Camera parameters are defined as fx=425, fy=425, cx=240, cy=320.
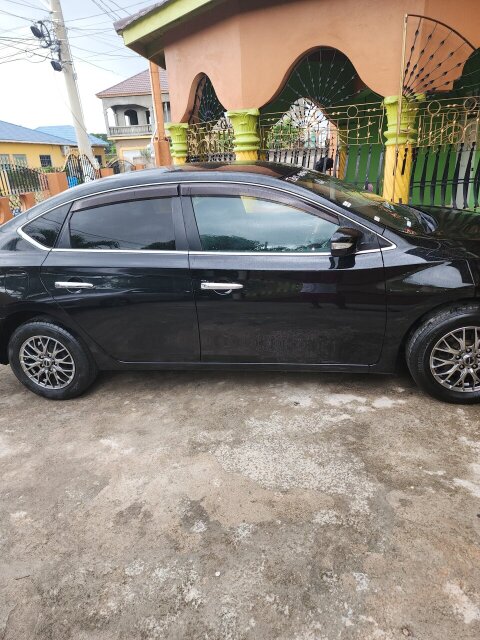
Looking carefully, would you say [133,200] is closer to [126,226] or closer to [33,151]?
[126,226]

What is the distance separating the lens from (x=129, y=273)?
2932 mm

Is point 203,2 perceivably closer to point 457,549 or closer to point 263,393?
point 263,393

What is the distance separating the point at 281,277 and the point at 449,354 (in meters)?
1.20

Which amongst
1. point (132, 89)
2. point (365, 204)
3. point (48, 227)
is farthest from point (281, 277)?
point (132, 89)

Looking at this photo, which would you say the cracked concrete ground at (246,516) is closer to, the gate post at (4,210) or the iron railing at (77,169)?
the gate post at (4,210)

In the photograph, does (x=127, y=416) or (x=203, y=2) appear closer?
(x=127, y=416)

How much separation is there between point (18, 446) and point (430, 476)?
2576 millimetres

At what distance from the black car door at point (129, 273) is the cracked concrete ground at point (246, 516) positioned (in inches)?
20.7

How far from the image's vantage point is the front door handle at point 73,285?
301 cm

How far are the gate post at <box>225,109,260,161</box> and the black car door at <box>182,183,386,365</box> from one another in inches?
131

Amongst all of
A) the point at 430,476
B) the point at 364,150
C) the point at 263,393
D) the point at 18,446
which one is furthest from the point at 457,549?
the point at 364,150

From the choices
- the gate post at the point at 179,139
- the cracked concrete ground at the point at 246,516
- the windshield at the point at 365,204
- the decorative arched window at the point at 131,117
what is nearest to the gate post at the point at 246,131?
the gate post at the point at 179,139

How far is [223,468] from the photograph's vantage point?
2477 millimetres

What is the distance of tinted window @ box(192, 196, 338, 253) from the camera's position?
2.77 meters
